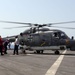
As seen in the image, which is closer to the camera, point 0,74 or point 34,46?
point 0,74

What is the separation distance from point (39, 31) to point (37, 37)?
32.6 inches

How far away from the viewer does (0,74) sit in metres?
10.2

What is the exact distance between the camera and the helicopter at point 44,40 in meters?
27.1

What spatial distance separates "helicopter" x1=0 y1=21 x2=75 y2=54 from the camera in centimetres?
2709

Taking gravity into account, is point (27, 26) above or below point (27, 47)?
above

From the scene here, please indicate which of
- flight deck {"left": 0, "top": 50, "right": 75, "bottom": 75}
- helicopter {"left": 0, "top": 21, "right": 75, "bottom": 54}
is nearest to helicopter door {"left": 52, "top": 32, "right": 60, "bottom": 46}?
helicopter {"left": 0, "top": 21, "right": 75, "bottom": 54}

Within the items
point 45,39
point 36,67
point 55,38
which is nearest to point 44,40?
point 45,39

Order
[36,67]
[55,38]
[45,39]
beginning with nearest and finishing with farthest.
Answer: [36,67], [55,38], [45,39]

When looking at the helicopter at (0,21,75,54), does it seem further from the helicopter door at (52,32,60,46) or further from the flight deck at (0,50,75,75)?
the flight deck at (0,50,75,75)

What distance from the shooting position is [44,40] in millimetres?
28625

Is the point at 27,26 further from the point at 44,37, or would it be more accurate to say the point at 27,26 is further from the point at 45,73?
the point at 45,73

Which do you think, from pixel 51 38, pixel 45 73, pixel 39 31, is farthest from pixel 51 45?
pixel 45 73

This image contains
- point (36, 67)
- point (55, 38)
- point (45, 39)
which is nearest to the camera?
point (36, 67)

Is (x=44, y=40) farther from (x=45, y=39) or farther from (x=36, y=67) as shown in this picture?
→ (x=36, y=67)
